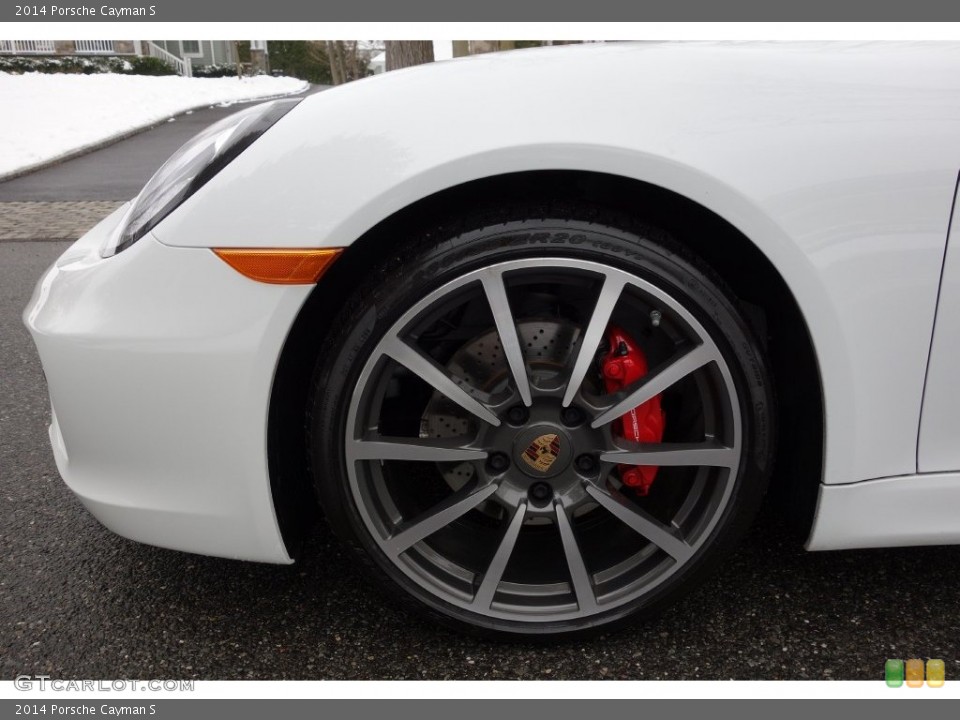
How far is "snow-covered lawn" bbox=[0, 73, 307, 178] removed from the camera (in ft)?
36.9

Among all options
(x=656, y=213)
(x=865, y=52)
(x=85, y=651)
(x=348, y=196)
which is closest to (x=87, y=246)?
(x=348, y=196)

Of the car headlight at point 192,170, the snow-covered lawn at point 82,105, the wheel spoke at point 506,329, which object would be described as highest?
the car headlight at point 192,170

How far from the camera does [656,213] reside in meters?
1.62

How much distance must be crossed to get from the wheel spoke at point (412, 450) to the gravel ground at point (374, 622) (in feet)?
1.46

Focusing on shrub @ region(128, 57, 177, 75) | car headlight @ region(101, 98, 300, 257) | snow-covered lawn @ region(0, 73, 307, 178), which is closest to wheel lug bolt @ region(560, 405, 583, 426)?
car headlight @ region(101, 98, 300, 257)

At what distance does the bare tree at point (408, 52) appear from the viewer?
22.5ft

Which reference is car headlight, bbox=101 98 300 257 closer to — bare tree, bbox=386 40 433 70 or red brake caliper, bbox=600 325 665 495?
red brake caliper, bbox=600 325 665 495

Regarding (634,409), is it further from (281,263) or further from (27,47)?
(27,47)

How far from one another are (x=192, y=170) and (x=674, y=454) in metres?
1.15

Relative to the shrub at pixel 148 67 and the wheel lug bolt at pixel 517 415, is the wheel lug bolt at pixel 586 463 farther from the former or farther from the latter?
the shrub at pixel 148 67

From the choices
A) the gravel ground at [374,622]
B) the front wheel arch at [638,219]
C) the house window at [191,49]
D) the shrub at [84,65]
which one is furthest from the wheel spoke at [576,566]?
the house window at [191,49]

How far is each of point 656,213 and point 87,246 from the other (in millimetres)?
1259

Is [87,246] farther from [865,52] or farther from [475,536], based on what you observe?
[865,52]

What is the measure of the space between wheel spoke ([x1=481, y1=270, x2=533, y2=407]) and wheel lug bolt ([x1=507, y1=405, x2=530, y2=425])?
29 millimetres
